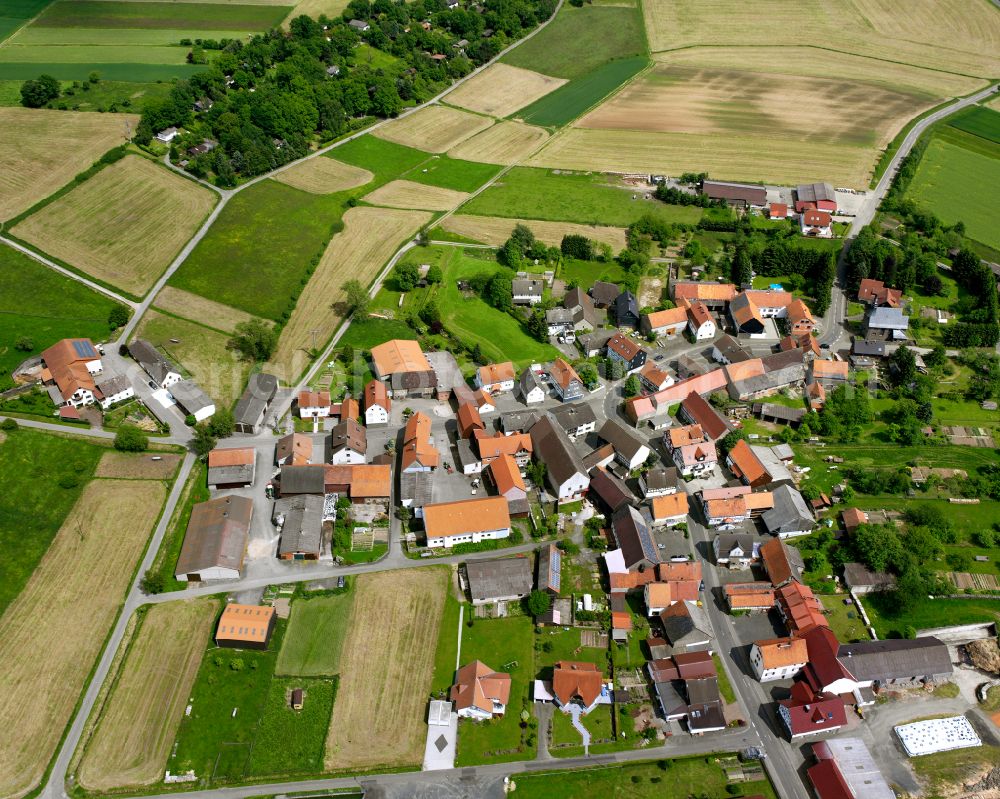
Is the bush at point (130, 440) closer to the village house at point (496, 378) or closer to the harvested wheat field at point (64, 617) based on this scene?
the harvested wheat field at point (64, 617)

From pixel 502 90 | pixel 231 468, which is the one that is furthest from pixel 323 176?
pixel 231 468

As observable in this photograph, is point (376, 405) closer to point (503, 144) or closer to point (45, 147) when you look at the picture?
point (503, 144)

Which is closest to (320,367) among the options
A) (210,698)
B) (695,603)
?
(210,698)

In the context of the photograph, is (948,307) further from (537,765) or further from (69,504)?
(69,504)

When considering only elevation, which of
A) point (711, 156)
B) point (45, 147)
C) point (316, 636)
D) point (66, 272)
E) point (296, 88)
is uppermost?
point (296, 88)

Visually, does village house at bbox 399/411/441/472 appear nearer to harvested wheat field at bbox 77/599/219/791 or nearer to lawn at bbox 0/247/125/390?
harvested wheat field at bbox 77/599/219/791

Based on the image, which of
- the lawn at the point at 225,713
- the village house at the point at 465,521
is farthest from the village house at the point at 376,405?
the lawn at the point at 225,713
